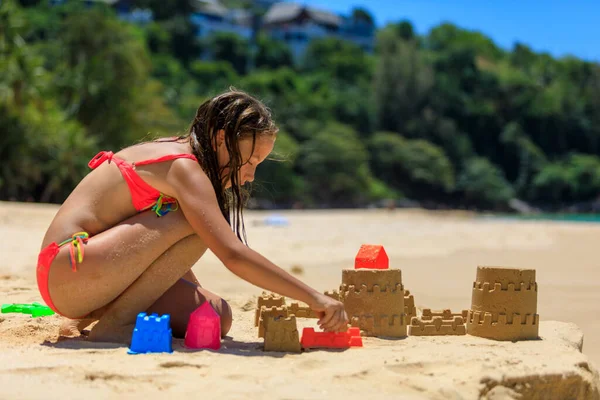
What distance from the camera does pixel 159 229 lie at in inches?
133

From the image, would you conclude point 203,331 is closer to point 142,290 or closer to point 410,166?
point 142,290

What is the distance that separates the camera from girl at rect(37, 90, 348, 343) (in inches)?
130

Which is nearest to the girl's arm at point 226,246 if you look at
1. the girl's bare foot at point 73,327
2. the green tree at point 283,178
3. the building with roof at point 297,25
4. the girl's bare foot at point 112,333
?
the girl's bare foot at point 112,333

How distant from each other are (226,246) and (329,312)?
0.58 m

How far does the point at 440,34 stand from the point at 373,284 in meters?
96.1

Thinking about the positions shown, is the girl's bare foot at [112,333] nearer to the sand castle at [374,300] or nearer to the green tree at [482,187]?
the sand castle at [374,300]

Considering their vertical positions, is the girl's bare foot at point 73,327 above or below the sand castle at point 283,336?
below

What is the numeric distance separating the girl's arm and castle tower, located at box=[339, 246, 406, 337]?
47cm

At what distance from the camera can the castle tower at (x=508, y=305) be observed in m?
3.88

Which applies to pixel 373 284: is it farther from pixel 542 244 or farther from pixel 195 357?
pixel 542 244

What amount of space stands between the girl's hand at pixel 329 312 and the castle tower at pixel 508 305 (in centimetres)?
100

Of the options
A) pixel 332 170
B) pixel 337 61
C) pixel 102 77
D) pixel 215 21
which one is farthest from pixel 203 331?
pixel 215 21

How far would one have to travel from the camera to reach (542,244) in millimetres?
17656

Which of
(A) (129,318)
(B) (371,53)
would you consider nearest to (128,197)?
(A) (129,318)
